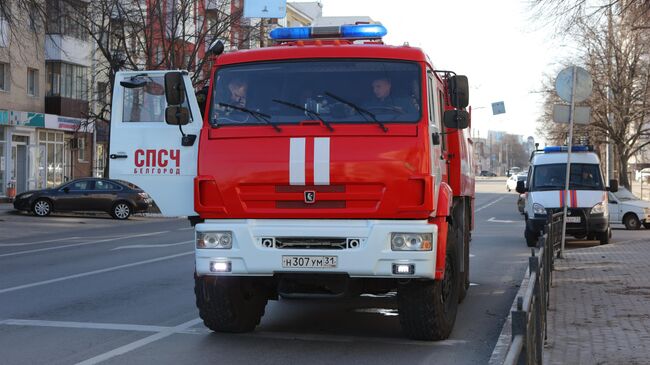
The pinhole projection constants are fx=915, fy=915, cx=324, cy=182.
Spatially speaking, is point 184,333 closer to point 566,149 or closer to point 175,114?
point 175,114

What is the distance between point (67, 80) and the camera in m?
43.6

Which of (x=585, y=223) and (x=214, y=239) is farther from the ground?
(x=214, y=239)

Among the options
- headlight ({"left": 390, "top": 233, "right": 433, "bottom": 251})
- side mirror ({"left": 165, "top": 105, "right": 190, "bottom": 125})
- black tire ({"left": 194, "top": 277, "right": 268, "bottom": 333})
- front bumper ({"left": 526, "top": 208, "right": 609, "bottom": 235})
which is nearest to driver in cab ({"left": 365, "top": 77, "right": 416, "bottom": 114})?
headlight ({"left": 390, "top": 233, "right": 433, "bottom": 251})

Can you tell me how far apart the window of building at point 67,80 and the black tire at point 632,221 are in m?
26.6

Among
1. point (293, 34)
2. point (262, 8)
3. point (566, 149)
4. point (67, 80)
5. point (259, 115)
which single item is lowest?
point (259, 115)

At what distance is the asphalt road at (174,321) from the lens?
26.2 ft

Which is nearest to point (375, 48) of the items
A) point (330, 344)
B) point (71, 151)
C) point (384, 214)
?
point (384, 214)

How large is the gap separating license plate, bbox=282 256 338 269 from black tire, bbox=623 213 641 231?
22.5 metres

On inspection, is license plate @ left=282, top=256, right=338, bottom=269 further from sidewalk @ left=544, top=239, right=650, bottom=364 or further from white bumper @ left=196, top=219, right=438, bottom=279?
sidewalk @ left=544, top=239, right=650, bottom=364

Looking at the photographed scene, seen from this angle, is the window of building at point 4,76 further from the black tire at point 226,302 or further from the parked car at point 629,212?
the black tire at point 226,302

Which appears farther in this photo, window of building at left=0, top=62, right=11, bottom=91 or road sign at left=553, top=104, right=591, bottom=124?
window of building at left=0, top=62, right=11, bottom=91

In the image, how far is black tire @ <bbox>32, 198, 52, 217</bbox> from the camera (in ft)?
Result: 106

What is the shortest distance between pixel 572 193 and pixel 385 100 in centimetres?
1349

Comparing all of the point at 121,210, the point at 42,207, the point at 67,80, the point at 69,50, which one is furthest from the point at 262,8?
the point at 42,207
